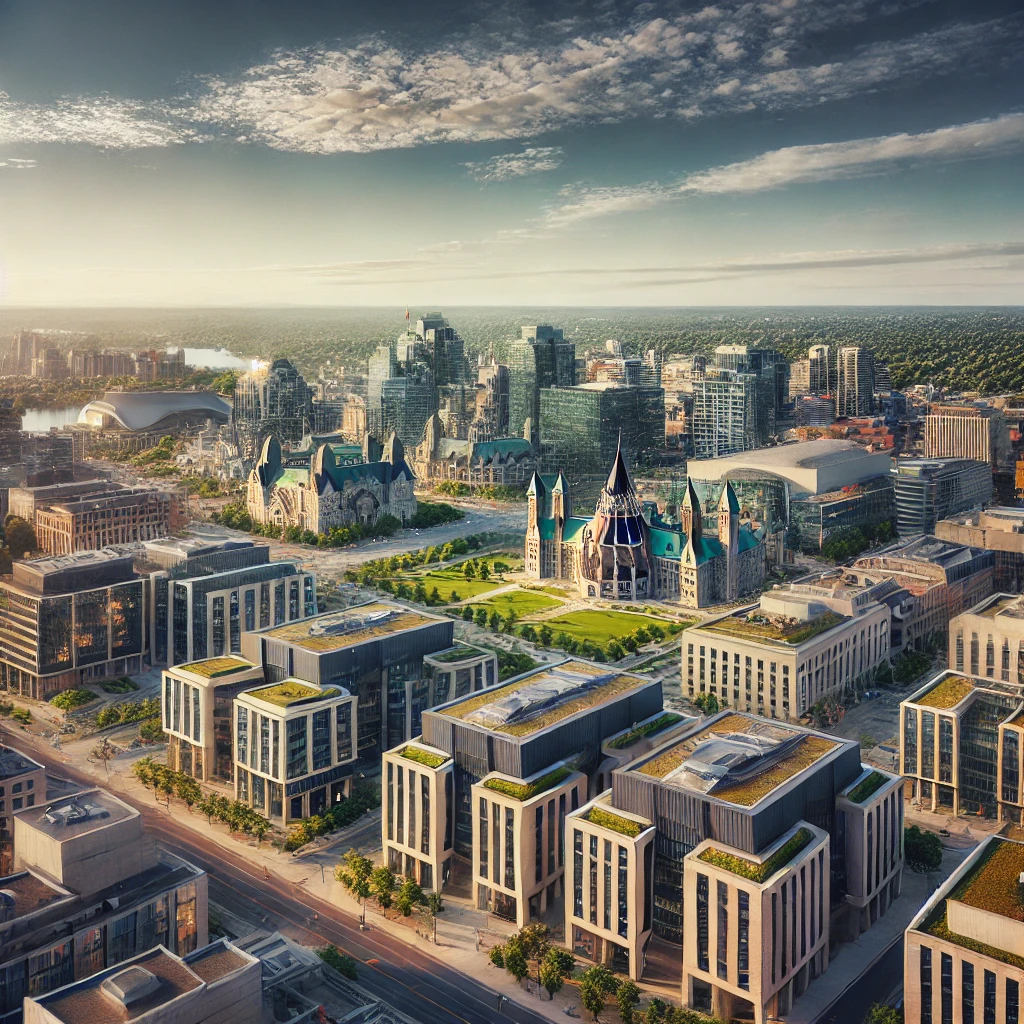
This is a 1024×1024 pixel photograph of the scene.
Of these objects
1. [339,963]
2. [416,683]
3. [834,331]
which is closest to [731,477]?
[416,683]

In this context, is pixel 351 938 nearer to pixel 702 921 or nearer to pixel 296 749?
pixel 296 749

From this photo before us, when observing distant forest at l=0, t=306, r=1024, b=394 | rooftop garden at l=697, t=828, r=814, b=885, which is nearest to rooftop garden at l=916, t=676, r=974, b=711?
rooftop garden at l=697, t=828, r=814, b=885

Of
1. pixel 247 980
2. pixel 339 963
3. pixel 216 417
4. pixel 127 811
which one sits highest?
pixel 216 417

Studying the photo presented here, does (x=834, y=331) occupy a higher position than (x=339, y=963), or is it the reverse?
(x=834, y=331)

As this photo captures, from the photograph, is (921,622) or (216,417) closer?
(921,622)

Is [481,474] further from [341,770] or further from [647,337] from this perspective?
[647,337]

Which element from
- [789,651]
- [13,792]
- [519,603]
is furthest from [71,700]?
[789,651]

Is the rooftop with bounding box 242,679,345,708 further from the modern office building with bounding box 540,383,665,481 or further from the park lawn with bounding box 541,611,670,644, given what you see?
the modern office building with bounding box 540,383,665,481

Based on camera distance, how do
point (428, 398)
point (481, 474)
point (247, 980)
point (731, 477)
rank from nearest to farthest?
point (247, 980) < point (731, 477) < point (481, 474) < point (428, 398)
